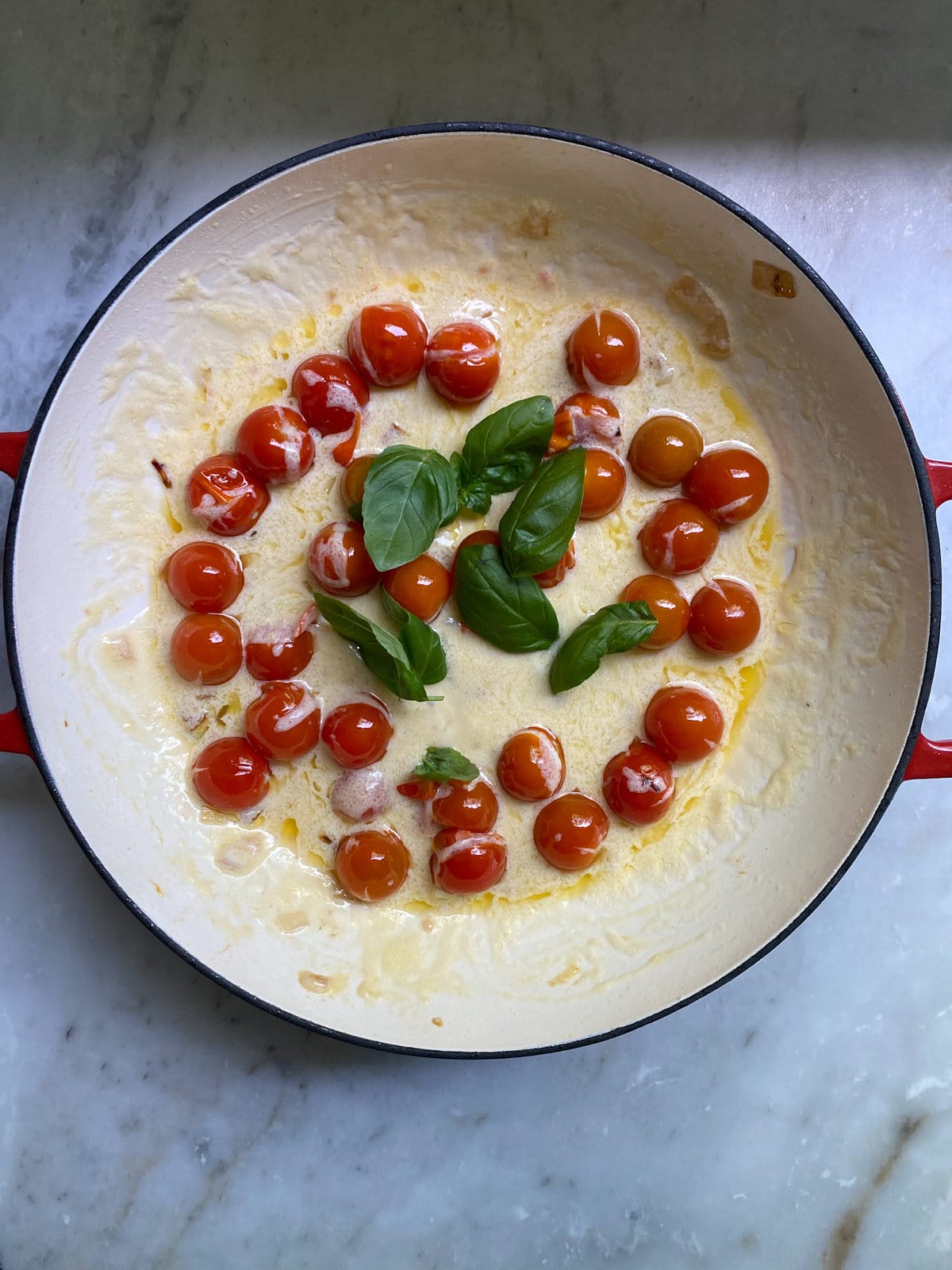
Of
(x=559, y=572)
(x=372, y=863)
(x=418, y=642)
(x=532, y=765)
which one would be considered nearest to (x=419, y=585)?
(x=418, y=642)

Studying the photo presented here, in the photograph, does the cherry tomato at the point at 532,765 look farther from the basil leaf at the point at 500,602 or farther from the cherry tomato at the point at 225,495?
the cherry tomato at the point at 225,495

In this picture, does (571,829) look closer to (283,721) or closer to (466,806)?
(466,806)

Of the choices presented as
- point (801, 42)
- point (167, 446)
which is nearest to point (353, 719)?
point (167, 446)

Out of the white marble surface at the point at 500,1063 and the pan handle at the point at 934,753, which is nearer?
the pan handle at the point at 934,753

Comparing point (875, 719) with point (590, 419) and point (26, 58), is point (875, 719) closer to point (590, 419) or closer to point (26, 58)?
point (590, 419)

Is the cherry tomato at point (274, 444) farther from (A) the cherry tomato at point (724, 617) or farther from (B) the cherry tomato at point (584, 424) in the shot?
(A) the cherry tomato at point (724, 617)

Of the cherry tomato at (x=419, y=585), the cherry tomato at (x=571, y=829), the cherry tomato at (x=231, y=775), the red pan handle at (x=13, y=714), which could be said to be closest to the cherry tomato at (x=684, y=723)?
the cherry tomato at (x=571, y=829)

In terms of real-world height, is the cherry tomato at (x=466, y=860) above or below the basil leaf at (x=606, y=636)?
below
